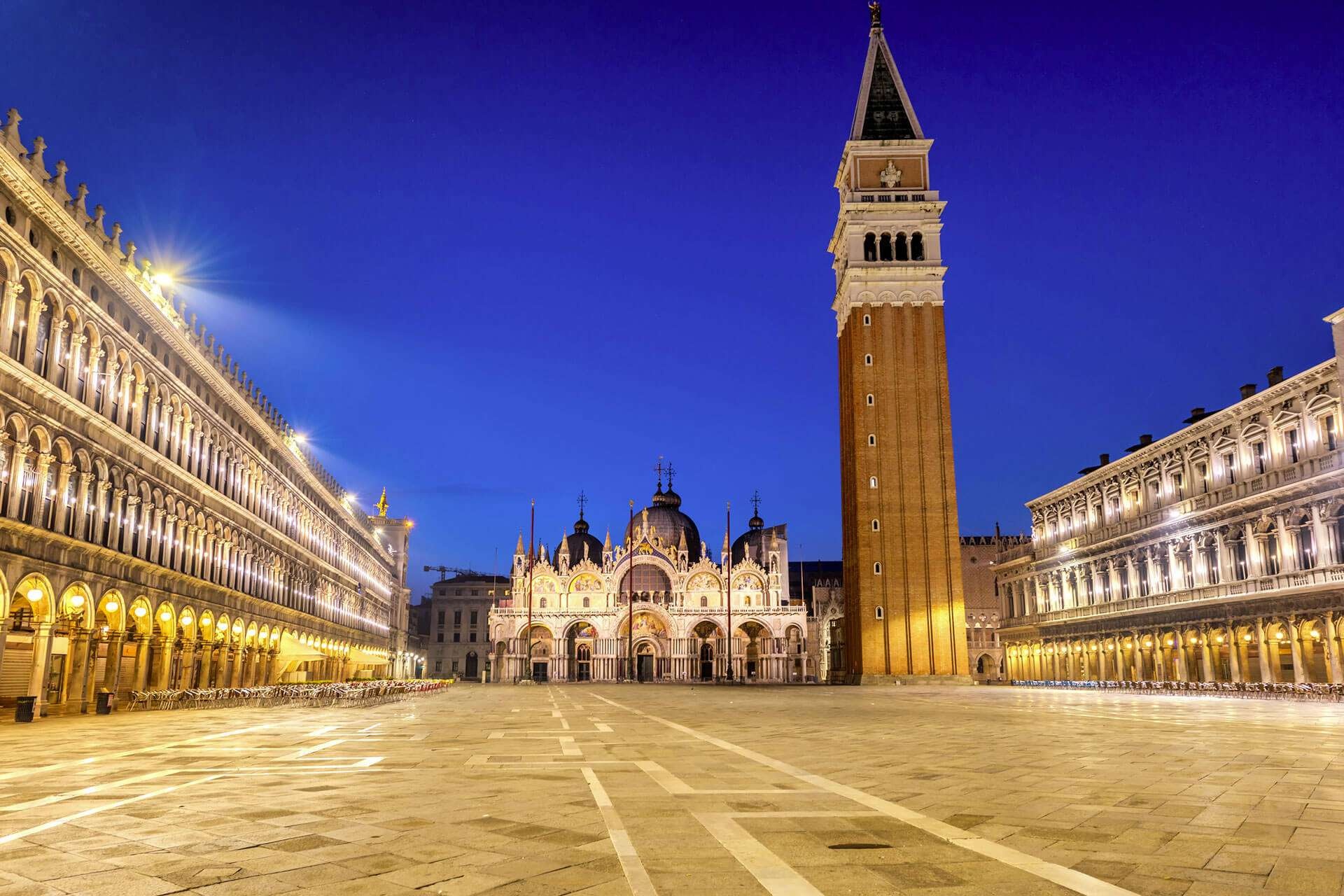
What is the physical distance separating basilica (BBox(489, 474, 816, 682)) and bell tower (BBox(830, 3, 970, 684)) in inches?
958

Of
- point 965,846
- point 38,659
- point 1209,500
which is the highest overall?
point 1209,500

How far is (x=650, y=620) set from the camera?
316ft

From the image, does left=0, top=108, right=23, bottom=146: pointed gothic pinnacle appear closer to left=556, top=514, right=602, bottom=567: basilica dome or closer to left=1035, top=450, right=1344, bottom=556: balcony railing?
left=1035, top=450, right=1344, bottom=556: balcony railing

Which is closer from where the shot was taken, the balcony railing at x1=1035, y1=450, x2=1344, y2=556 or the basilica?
the balcony railing at x1=1035, y1=450, x2=1344, y2=556

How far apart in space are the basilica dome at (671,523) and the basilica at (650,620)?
16.5 feet

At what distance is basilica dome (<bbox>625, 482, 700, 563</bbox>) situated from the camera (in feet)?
348

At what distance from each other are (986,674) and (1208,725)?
75.1m

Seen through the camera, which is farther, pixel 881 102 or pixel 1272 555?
pixel 881 102

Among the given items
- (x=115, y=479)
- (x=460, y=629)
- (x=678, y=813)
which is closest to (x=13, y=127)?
(x=115, y=479)

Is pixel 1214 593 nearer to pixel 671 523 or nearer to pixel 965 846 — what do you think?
pixel 965 846

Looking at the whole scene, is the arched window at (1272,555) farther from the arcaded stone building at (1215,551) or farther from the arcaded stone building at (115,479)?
the arcaded stone building at (115,479)

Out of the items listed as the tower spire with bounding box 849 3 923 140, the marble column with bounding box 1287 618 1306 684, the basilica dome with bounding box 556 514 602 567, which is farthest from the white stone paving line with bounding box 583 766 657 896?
the basilica dome with bounding box 556 514 602 567

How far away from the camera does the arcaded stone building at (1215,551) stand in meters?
41.1

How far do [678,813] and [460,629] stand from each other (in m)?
115
